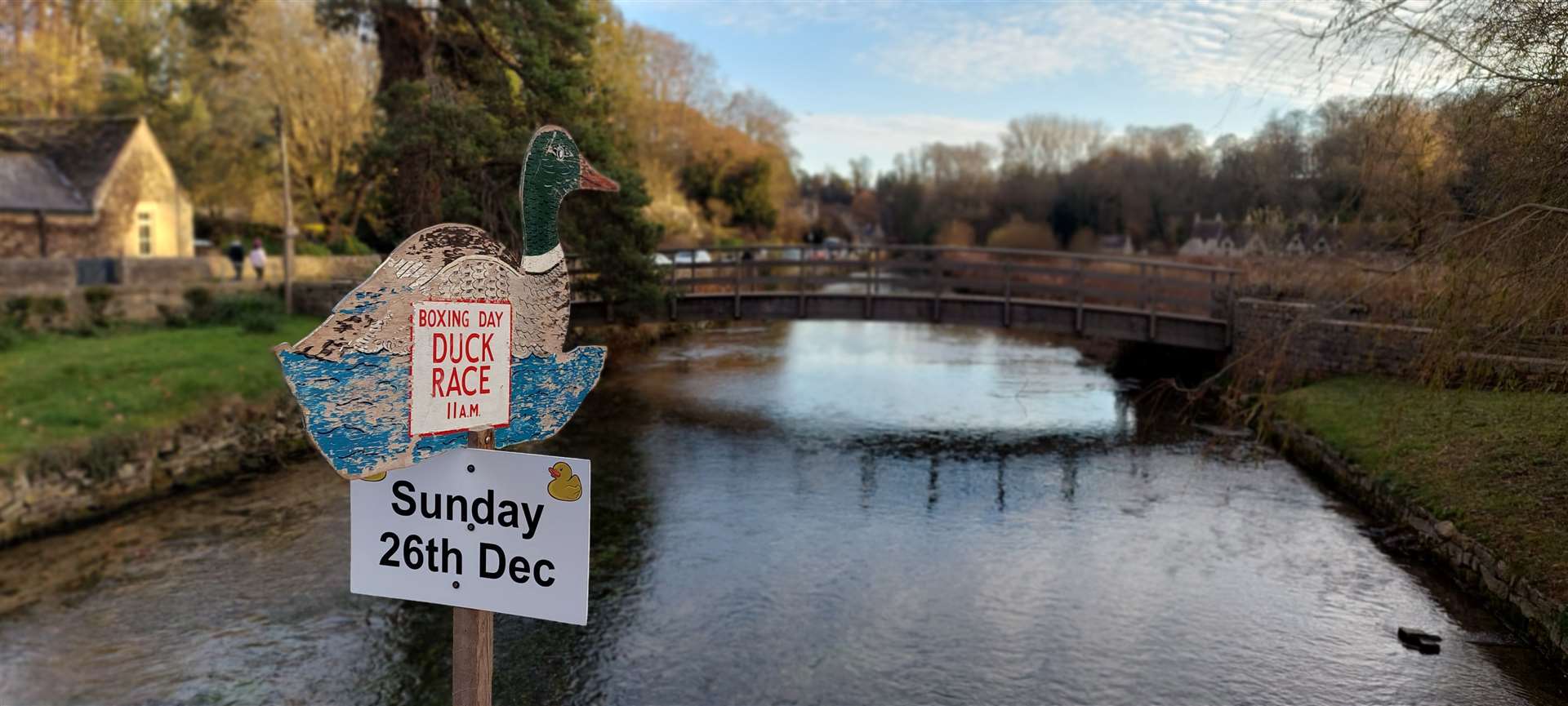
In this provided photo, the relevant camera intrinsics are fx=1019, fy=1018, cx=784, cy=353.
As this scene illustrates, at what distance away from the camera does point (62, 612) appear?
31.4ft

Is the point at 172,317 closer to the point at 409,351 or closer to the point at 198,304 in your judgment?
the point at 198,304

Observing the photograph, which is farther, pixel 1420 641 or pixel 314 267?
pixel 314 267

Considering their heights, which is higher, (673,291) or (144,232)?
(144,232)

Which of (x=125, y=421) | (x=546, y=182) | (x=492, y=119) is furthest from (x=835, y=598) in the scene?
(x=492, y=119)

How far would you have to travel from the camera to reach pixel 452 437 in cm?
315

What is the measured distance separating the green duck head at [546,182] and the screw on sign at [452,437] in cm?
34

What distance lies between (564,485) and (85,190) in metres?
31.7

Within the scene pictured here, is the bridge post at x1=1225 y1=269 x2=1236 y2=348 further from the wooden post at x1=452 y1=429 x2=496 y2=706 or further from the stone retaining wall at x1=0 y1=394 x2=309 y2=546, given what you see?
the wooden post at x1=452 y1=429 x2=496 y2=706

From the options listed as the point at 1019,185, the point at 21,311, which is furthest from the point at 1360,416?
the point at 1019,185

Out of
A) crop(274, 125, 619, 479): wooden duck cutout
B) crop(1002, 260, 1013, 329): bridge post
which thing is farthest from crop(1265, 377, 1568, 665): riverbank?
crop(274, 125, 619, 479): wooden duck cutout

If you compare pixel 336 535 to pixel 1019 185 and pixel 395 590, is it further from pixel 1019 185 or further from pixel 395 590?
pixel 1019 185

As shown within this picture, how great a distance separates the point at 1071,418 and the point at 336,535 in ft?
45.2

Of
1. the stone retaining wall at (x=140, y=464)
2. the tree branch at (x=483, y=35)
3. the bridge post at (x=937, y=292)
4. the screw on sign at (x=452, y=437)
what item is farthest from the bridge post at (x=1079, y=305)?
the screw on sign at (x=452, y=437)

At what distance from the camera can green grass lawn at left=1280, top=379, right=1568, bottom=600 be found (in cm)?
929
